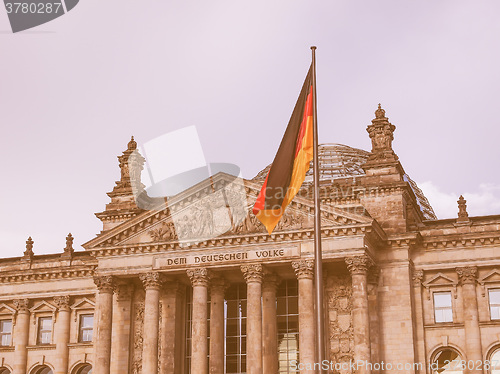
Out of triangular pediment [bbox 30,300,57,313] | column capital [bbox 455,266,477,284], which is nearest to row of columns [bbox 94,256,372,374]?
column capital [bbox 455,266,477,284]

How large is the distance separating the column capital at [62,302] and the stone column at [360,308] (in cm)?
2204

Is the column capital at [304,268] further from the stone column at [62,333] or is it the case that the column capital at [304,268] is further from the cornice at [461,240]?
the stone column at [62,333]

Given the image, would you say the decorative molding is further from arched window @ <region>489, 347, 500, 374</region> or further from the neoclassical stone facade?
arched window @ <region>489, 347, 500, 374</region>

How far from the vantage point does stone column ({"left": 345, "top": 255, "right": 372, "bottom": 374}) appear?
1630 inches

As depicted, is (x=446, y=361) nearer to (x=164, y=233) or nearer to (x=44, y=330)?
(x=164, y=233)

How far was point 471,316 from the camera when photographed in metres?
44.0

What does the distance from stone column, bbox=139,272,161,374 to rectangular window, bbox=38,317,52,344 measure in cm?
1179

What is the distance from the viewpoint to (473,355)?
43375mm

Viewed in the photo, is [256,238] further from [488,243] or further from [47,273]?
[47,273]

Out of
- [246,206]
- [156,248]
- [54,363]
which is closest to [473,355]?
[246,206]

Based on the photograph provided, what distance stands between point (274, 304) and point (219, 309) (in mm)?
3426

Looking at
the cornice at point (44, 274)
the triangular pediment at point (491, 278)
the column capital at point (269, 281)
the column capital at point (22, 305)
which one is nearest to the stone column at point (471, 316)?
the triangular pediment at point (491, 278)

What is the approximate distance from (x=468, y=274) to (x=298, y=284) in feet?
32.7

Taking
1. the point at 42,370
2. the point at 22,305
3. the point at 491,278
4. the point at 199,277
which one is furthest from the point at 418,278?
the point at 22,305
